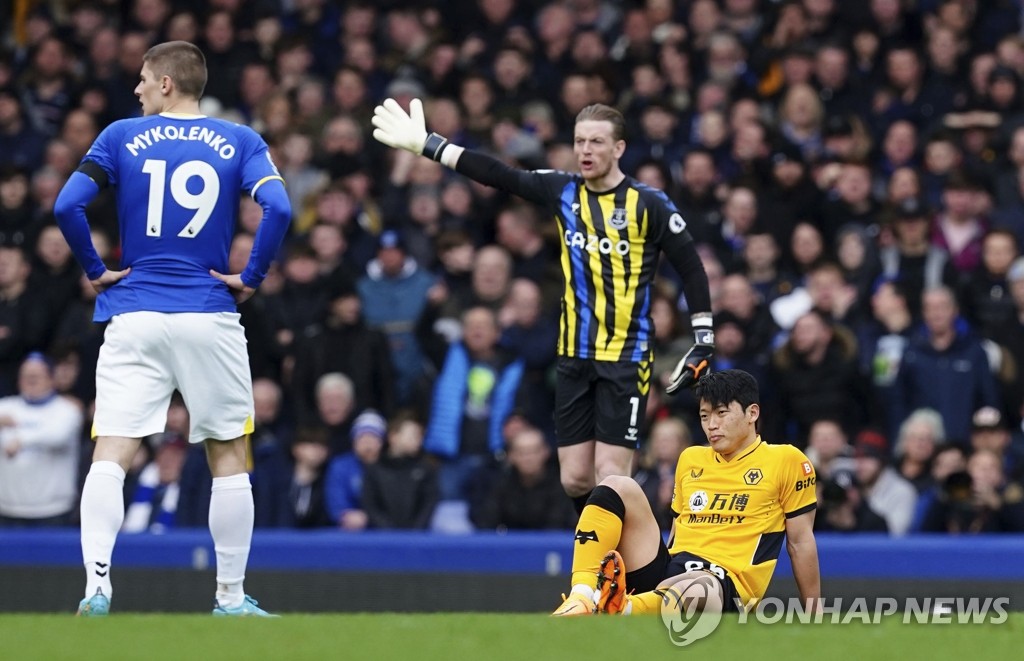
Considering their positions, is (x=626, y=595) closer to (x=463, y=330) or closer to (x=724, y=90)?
(x=463, y=330)

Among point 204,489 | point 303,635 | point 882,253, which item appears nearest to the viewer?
point 303,635

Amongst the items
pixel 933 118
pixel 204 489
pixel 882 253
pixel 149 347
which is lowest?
pixel 204 489

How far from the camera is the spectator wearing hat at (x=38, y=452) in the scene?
1233 centimetres

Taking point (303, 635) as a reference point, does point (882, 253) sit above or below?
above

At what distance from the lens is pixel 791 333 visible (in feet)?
39.3

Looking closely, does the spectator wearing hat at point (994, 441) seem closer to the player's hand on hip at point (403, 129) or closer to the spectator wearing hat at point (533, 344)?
the spectator wearing hat at point (533, 344)

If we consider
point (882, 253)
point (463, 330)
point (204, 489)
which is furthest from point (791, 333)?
point (204, 489)

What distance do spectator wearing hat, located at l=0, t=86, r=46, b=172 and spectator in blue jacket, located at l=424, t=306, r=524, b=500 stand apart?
466cm

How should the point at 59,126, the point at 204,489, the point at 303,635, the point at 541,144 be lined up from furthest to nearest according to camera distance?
1. the point at 59,126
2. the point at 541,144
3. the point at 204,489
4. the point at 303,635

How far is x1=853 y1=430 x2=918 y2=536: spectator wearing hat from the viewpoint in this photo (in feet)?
37.7

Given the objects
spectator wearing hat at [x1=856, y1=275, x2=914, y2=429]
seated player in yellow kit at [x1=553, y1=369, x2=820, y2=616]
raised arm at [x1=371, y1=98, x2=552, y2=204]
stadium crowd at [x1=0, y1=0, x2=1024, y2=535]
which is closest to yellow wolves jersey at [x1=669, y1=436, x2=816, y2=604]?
seated player in yellow kit at [x1=553, y1=369, x2=820, y2=616]

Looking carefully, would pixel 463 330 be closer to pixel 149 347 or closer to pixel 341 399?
pixel 341 399

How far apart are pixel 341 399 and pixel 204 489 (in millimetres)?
1094

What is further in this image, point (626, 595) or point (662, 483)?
point (662, 483)
